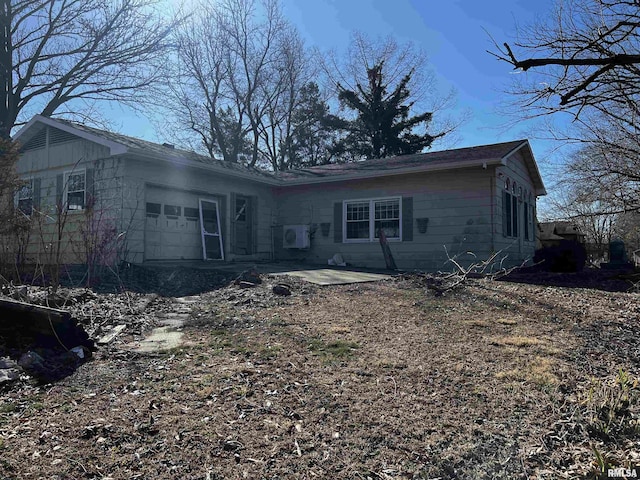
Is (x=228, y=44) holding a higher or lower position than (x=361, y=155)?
higher

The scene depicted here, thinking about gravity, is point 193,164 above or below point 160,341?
above

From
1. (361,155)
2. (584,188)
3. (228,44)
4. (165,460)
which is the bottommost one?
(165,460)

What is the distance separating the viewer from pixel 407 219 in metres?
13.0

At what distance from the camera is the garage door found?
439 inches

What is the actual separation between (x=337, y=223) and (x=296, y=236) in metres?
1.33

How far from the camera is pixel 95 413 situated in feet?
10.2

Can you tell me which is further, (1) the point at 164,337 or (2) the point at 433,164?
(2) the point at 433,164

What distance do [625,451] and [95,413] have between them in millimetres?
3287

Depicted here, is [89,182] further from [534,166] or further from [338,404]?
[534,166]

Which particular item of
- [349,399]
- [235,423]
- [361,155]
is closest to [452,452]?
[349,399]

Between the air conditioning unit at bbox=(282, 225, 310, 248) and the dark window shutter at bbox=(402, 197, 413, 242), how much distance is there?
3.02 meters

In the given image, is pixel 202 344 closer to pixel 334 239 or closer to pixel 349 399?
pixel 349 399

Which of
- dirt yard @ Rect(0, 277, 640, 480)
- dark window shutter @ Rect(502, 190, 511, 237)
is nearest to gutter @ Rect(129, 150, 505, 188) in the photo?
dark window shutter @ Rect(502, 190, 511, 237)
